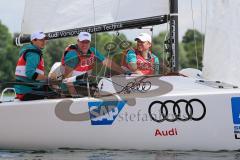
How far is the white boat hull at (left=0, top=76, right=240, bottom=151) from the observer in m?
7.68

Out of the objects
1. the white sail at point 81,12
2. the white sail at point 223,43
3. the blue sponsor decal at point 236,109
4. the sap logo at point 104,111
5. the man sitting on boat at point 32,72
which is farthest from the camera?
the white sail at point 81,12

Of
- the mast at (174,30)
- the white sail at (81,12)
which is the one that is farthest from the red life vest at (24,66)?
the mast at (174,30)

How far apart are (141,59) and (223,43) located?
→ 3.44 feet

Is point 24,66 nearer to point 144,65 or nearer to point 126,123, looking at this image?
point 144,65

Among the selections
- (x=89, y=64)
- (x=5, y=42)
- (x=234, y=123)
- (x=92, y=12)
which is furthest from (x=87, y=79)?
(x=5, y=42)

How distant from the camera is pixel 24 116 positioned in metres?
8.52

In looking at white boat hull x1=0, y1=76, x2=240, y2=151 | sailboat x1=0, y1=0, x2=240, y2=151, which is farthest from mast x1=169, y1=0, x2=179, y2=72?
white boat hull x1=0, y1=76, x2=240, y2=151

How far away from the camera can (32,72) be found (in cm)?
873

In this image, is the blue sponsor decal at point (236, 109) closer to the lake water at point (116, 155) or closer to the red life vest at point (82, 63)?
the lake water at point (116, 155)

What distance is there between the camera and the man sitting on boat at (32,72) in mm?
8664

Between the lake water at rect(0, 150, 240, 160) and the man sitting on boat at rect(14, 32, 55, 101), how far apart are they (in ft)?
2.33

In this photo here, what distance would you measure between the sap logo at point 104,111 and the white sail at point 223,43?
1166 millimetres

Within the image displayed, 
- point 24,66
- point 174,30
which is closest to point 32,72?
point 24,66

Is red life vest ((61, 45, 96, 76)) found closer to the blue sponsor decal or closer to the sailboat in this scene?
the sailboat
